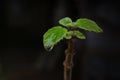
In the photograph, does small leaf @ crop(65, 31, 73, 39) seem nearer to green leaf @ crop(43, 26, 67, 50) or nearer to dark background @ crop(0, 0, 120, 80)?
green leaf @ crop(43, 26, 67, 50)

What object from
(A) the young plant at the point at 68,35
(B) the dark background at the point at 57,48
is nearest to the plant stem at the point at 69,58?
(A) the young plant at the point at 68,35

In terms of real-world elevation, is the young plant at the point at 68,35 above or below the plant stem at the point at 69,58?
above

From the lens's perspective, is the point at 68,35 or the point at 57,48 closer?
the point at 68,35

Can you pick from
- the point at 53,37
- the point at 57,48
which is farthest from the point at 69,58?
the point at 57,48

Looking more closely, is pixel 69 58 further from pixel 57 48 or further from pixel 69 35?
pixel 57 48

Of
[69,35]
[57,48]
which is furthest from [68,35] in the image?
[57,48]

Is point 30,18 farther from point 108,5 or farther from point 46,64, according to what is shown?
point 108,5

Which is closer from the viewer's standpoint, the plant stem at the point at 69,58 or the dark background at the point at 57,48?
the plant stem at the point at 69,58

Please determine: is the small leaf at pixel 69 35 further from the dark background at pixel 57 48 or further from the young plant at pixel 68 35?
the dark background at pixel 57 48

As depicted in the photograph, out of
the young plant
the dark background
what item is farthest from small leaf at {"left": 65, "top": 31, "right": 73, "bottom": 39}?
the dark background
